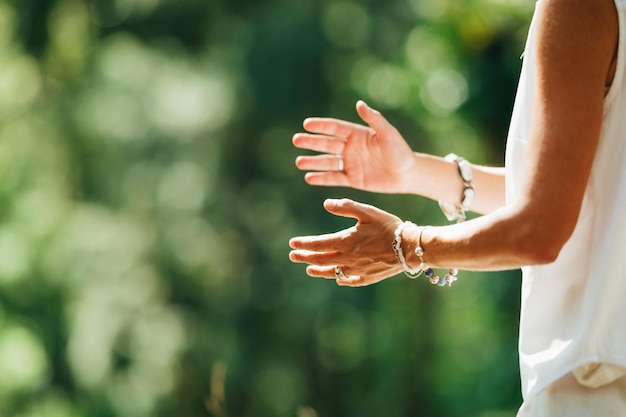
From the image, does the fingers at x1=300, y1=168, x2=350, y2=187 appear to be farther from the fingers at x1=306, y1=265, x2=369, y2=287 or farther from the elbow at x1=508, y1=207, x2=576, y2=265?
the elbow at x1=508, y1=207, x2=576, y2=265

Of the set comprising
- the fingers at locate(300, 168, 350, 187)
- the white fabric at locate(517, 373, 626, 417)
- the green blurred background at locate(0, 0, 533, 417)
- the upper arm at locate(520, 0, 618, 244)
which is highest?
the upper arm at locate(520, 0, 618, 244)

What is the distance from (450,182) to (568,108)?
2.39 feet

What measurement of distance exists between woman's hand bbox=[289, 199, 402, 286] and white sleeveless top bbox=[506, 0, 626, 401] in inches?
9.5

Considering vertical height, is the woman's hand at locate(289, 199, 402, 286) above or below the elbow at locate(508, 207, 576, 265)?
below

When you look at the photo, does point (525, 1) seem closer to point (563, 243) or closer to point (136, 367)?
point (563, 243)

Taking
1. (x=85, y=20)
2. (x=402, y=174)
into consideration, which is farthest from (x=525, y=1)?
(x=85, y=20)

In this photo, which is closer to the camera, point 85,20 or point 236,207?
point 236,207

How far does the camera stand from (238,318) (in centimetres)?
991

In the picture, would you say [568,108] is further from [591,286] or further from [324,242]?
[324,242]

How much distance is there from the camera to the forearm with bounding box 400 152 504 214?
1.88m

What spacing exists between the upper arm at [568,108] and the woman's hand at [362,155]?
714 millimetres

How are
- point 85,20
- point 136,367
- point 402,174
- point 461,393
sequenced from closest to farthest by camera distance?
point 402,174, point 136,367, point 461,393, point 85,20

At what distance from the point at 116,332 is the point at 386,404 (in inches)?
125

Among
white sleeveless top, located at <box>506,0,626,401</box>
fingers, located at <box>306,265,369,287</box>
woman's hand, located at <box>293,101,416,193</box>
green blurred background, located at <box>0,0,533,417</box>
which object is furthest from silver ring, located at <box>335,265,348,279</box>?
green blurred background, located at <box>0,0,533,417</box>
